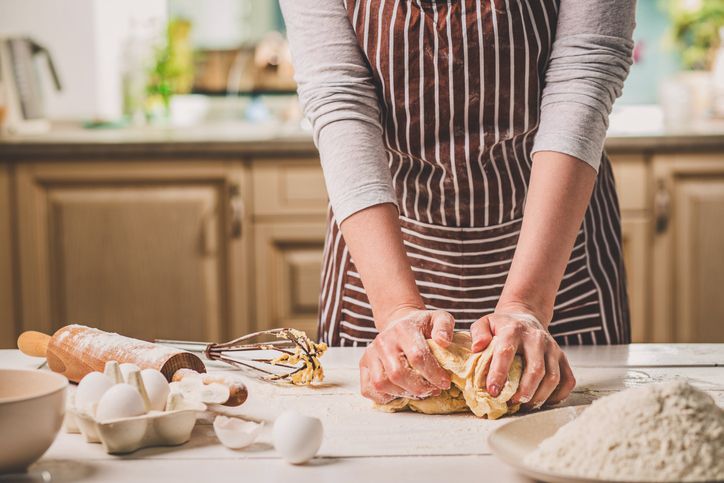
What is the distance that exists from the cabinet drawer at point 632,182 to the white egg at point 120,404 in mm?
1766

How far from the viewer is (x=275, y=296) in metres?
2.39

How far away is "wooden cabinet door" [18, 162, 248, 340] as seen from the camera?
2.37 metres

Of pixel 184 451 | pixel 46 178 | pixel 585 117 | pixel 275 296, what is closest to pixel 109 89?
pixel 46 178

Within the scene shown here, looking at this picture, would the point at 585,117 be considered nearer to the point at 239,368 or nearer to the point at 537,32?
the point at 537,32

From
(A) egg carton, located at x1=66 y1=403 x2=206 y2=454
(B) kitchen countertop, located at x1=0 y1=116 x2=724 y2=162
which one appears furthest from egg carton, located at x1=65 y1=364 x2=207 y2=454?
(B) kitchen countertop, located at x1=0 y1=116 x2=724 y2=162

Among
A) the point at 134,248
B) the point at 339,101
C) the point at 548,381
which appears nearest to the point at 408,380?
the point at 548,381

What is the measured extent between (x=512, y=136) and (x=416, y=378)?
494 mm

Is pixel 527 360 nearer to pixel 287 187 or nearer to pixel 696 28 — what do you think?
pixel 287 187

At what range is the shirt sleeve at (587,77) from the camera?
1.04 meters

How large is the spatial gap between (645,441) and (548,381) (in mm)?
208

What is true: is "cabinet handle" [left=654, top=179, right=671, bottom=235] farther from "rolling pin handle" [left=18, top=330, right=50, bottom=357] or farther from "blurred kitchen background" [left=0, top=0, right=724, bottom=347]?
"rolling pin handle" [left=18, top=330, right=50, bottom=357]

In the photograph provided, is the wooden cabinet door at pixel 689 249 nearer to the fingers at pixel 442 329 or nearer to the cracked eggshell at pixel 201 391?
the fingers at pixel 442 329

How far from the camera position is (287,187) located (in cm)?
235

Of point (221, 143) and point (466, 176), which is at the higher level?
point (221, 143)
